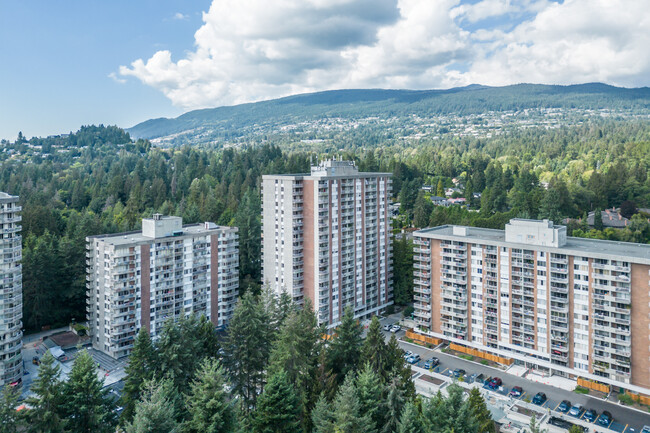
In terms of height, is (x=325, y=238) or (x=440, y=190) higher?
(x=440, y=190)

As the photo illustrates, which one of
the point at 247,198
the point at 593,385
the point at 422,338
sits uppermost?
the point at 247,198

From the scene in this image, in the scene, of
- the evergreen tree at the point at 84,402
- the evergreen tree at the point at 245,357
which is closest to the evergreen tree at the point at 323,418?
the evergreen tree at the point at 245,357

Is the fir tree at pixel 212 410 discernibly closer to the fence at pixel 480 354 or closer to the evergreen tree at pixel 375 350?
the evergreen tree at pixel 375 350

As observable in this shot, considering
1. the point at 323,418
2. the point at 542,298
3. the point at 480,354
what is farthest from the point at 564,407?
the point at 323,418

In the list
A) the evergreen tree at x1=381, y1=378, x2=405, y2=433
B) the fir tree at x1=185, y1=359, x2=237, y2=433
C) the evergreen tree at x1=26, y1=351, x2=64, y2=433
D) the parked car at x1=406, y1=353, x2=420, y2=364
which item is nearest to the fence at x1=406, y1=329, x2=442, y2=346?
the parked car at x1=406, y1=353, x2=420, y2=364

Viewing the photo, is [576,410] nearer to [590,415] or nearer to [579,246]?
[590,415]

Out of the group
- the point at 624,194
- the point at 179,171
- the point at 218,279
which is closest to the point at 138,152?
the point at 179,171

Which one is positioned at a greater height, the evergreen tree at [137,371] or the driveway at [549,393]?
the evergreen tree at [137,371]
